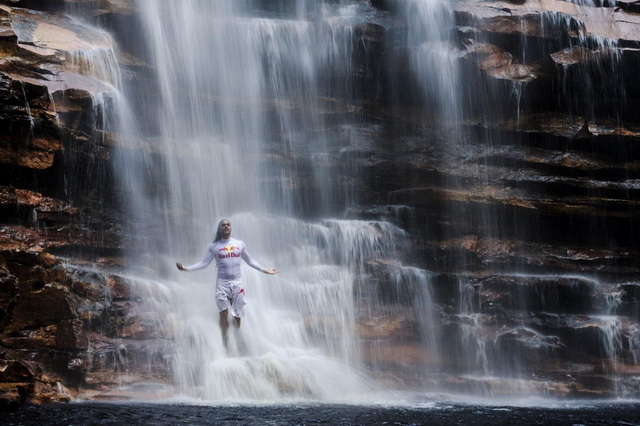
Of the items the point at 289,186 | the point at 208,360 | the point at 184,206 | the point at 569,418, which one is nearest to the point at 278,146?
the point at 289,186

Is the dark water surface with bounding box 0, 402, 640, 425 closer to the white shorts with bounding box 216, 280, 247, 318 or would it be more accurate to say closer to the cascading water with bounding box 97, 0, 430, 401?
the cascading water with bounding box 97, 0, 430, 401

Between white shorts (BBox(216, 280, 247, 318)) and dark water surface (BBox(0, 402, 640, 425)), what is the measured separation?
235cm

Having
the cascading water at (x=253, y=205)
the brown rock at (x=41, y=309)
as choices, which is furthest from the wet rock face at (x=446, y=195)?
the cascading water at (x=253, y=205)

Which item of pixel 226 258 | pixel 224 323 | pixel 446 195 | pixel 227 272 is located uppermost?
pixel 446 195

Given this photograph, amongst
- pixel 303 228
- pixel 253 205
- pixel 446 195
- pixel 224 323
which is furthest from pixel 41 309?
pixel 446 195

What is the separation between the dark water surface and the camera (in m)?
8.89

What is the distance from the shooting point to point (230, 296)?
40.5 feet

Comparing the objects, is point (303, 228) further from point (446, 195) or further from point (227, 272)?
point (227, 272)

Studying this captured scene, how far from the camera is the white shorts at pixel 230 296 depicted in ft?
40.3

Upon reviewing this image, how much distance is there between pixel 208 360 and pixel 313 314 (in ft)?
10.2

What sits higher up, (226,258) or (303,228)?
(303,228)

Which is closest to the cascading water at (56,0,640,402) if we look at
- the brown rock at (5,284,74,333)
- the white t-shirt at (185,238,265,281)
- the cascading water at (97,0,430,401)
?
the cascading water at (97,0,430,401)

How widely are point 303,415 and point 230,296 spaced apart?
3260mm

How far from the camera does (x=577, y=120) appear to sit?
1814cm
